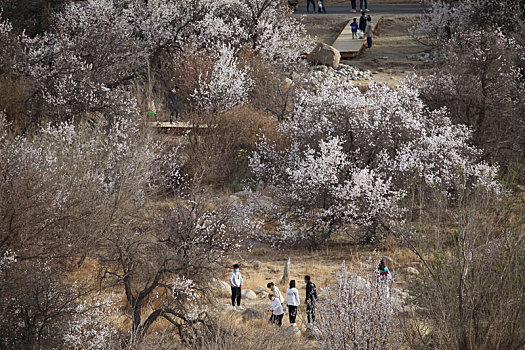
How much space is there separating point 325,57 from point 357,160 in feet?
47.2

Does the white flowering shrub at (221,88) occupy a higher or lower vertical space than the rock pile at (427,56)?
lower

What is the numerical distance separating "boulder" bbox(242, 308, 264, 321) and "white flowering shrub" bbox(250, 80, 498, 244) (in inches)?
203

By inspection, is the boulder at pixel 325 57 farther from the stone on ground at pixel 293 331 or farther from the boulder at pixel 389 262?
the stone on ground at pixel 293 331

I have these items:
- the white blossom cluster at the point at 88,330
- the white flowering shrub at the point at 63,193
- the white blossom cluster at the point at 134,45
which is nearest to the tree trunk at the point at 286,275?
the white flowering shrub at the point at 63,193

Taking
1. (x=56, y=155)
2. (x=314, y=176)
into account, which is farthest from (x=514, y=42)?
(x=56, y=155)

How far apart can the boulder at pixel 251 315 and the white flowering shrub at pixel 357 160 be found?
515cm

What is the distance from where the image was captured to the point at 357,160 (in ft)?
66.9

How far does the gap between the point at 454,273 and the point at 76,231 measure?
848 cm

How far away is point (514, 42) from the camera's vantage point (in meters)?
25.4

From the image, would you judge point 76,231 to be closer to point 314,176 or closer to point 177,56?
point 314,176

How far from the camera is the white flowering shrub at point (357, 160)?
1911 centimetres

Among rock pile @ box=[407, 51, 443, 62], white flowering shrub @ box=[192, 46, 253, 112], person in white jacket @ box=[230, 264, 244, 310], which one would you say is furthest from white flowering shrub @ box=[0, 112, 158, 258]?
rock pile @ box=[407, 51, 443, 62]

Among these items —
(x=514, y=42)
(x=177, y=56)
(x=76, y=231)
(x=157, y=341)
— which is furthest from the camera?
(x=177, y=56)

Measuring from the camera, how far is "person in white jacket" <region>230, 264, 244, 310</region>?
14.6m
